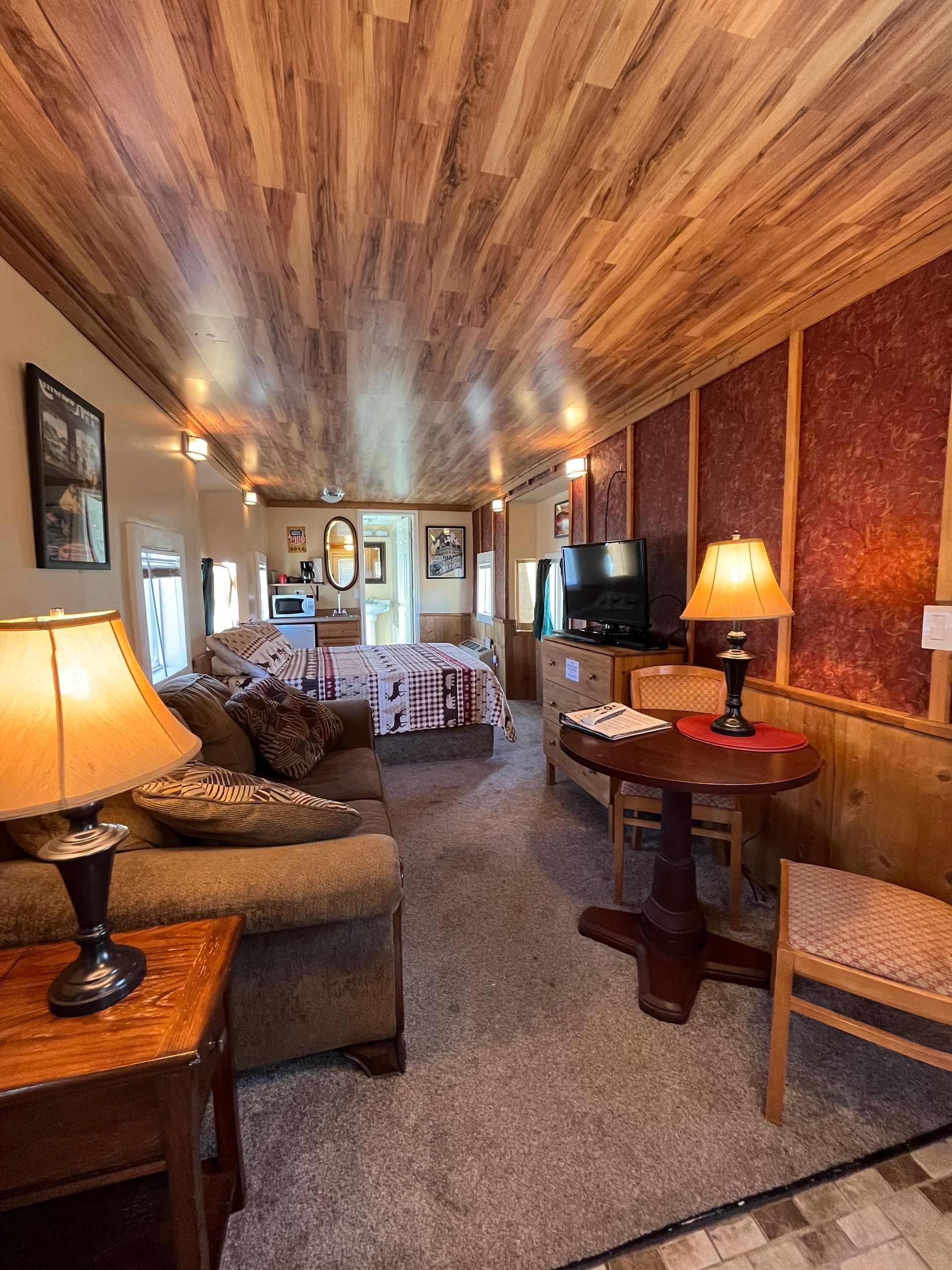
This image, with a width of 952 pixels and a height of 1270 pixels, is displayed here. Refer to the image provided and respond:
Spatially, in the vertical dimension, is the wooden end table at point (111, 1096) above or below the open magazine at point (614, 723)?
below

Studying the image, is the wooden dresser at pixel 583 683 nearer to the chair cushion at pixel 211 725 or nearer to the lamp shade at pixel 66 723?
the chair cushion at pixel 211 725

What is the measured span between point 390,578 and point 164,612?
6085 mm

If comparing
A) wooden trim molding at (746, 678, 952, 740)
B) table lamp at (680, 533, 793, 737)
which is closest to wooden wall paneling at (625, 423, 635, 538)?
wooden trim molding at (746, 678, 952, 740)

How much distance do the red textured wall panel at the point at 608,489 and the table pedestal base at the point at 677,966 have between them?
7.32ft

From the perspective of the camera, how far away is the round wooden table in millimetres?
1503

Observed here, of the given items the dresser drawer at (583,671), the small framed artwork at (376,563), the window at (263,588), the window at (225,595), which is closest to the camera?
the dresser drawer at (583,671)

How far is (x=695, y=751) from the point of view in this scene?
1.68m

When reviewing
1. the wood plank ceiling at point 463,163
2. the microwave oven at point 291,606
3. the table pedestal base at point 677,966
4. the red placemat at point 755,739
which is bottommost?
the table pedestal base at point 677,966

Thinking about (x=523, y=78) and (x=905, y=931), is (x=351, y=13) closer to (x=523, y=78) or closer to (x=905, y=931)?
(x=523, y=78)

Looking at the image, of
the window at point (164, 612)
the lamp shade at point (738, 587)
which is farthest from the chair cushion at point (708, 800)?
the window at point (164, 612)

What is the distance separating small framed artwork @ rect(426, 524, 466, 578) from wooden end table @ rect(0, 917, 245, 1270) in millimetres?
6433

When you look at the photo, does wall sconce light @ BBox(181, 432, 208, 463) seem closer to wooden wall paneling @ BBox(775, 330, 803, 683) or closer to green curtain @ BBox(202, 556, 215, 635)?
green curtain @ BBox(202, 556, 215, 635)

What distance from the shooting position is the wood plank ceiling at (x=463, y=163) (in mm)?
981

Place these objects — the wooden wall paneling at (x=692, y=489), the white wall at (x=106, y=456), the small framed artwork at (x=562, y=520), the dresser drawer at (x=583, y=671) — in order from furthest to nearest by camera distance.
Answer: the small framed artwork at (x=562, y=520), the dresser drawer at (x=583, y=671), the wooden wall paneling at (x=692, y=489), the white wall at (x=106, y=456)
